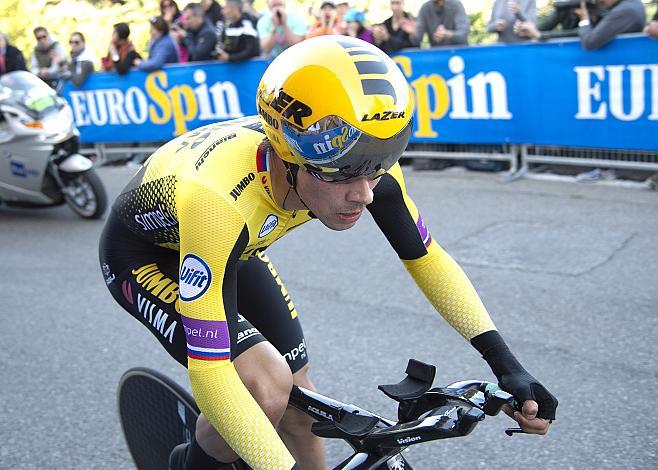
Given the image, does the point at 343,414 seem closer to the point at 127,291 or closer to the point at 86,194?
the point at 127,291

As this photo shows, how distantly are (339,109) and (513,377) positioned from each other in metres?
0.87

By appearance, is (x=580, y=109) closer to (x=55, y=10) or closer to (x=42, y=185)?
(x=42, y=185)

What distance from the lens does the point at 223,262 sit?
2.18 metres

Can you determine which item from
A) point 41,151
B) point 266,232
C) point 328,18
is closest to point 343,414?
point 266,232

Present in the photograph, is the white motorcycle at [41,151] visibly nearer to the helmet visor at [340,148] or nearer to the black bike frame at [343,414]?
the black bike frame at [343,414]

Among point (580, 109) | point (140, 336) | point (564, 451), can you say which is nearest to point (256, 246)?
point (564, 451)

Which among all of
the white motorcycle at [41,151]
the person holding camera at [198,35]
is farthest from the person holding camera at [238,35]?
the white motorcycle at [41,151]

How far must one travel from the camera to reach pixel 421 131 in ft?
31.1

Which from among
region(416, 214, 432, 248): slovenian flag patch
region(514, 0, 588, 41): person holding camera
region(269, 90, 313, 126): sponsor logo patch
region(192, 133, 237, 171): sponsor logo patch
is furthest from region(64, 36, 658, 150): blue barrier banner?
region(269, 90, 313, 126): sponsor logo patch

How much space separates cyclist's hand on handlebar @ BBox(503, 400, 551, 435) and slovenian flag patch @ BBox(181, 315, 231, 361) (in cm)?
74

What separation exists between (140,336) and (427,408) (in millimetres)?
3433

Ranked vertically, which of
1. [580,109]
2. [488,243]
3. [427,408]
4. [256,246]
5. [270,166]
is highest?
[270,166]

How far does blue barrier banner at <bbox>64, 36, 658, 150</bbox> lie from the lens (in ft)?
24.7

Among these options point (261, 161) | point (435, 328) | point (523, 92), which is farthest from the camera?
point (523, 92)
